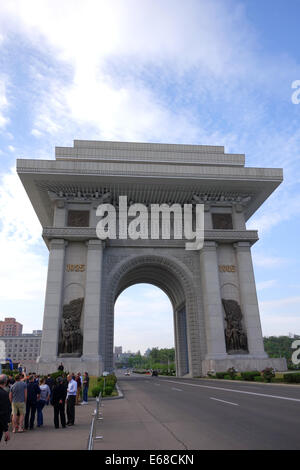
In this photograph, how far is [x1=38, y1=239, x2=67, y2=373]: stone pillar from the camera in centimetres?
2814

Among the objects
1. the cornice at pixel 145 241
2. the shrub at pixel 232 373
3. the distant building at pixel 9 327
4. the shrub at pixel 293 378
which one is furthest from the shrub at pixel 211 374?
the distant building at pixel 9 327

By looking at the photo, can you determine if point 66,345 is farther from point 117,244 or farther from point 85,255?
point 117,244

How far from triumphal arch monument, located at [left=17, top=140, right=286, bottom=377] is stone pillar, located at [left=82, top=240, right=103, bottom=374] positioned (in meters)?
0.09

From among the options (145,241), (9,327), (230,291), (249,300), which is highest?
(9,327)

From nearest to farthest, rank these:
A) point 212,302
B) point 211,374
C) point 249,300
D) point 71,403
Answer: point 71,403
point 211,374
point 212,302
point 249,300

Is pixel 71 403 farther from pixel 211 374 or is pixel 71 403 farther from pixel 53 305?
pixel 211 374

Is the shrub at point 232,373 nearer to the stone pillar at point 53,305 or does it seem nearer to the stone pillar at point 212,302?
the stone pillar at point 212,302

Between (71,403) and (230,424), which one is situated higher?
(71,403)

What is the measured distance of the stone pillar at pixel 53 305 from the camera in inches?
1108

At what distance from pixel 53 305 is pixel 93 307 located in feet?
11.9

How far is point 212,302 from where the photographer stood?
3177 centimetres

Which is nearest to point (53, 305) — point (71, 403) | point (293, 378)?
point (293, 378)

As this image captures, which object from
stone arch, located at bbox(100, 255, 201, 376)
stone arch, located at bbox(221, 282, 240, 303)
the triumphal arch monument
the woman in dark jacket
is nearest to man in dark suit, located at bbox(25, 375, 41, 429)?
the woman in dark jacket
